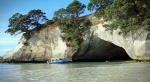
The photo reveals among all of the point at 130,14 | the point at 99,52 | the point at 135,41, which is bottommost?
the point at 99,52

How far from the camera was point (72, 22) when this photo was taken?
42.2m

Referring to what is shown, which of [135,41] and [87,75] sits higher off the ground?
[135,41]

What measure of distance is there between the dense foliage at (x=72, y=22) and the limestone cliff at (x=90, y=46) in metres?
1.06

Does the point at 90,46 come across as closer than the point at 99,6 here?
No

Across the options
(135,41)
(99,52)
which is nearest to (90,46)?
(99,52)

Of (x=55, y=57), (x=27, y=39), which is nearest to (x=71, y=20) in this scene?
(x=55, y=57)

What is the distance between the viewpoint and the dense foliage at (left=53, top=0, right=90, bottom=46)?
40.8m

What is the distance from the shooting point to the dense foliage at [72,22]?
40.8m

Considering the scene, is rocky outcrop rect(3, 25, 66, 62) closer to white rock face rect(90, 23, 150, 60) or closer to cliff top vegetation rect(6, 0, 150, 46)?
cliff top vegetation rect(6, 0, 150, 46)

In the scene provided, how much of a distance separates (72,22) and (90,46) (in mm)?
4997

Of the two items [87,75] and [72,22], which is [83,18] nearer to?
[72,22]

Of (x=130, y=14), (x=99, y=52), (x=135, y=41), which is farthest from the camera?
(x=99, y=52)

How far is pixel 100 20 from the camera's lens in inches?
1512

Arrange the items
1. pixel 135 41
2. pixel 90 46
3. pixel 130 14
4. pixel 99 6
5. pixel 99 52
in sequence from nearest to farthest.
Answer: pixel 130 14 < pixel 135 41 < pixel 99 6 < pixel 90 46 < pixel 99 52
